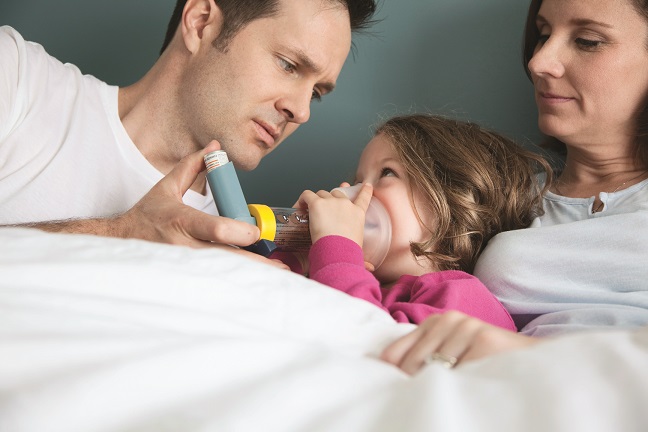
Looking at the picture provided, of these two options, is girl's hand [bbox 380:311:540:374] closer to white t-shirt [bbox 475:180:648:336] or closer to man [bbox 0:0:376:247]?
white t-shirt [bbox 475:180:648:336]

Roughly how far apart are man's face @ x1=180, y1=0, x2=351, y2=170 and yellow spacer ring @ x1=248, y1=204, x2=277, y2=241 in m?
0.50

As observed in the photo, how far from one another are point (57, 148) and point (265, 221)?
2.16ft

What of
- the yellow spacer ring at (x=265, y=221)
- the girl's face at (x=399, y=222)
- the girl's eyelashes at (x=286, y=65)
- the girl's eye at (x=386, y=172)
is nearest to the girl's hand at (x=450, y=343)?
the yellow spacer ring at (x=265, y=221)

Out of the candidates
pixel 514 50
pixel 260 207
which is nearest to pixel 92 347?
pixel 260 207

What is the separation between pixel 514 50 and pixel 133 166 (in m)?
1.13

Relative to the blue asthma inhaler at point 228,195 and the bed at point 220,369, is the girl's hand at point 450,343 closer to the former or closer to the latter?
the bed at point 220,369

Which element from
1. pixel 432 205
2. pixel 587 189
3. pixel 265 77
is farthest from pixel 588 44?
pixel 265 77

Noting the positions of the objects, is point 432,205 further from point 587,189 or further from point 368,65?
point 368,65

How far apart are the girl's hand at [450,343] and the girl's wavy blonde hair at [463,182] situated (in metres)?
0.67

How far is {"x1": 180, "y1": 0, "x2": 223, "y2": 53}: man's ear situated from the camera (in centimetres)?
186

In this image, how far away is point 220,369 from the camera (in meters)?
0.54

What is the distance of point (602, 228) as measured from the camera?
4.27 ft

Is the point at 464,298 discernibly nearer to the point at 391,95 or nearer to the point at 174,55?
the point at 391,95

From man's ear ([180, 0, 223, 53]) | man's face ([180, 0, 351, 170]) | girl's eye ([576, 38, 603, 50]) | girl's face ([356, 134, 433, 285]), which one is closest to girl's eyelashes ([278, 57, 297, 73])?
man's face ([180, 0, 351, 170])
